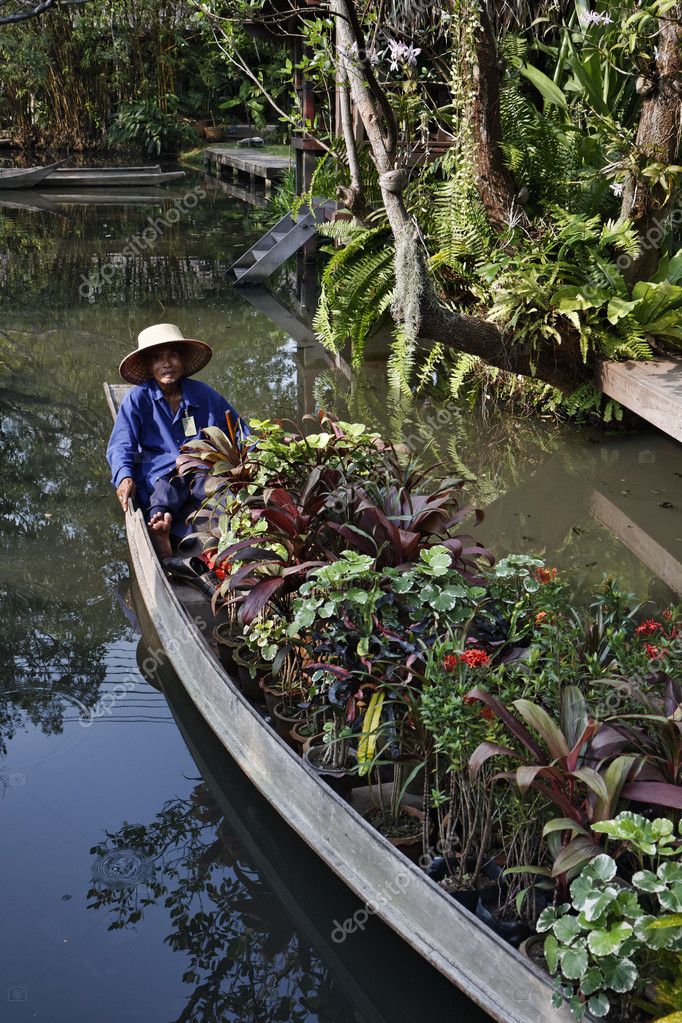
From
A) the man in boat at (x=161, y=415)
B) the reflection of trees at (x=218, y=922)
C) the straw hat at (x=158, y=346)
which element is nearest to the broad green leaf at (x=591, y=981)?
the reflection of trees at (x=218, y=922)

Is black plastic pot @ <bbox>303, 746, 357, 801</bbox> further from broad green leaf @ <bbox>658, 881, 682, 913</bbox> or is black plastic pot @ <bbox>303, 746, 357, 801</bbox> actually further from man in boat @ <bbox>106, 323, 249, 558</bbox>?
man in boat @ <bbox>106, 323, 249, 558</bbox>

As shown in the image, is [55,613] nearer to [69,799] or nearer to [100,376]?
[69,799]

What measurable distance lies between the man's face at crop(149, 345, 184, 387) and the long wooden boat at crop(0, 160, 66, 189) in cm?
1665

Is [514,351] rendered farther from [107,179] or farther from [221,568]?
[107,179]

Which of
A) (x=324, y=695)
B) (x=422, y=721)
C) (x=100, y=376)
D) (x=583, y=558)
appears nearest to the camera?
(x=422, y=721)

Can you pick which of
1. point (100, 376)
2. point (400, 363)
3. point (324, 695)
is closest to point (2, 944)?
point (324, 695)

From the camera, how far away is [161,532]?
488 cm

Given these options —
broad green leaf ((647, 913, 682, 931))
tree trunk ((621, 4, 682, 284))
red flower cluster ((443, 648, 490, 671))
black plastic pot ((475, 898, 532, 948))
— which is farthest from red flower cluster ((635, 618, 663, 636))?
tree trunk ((621, 4, 682, 284))

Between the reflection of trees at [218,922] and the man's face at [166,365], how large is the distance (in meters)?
2.24

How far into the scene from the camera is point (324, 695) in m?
3.35

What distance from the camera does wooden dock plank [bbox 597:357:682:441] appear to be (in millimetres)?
5996

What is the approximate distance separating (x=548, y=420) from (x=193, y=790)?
4625 millimetres

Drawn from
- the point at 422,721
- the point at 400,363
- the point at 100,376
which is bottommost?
the point at 100,376

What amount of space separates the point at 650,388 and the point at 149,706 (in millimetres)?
3549
